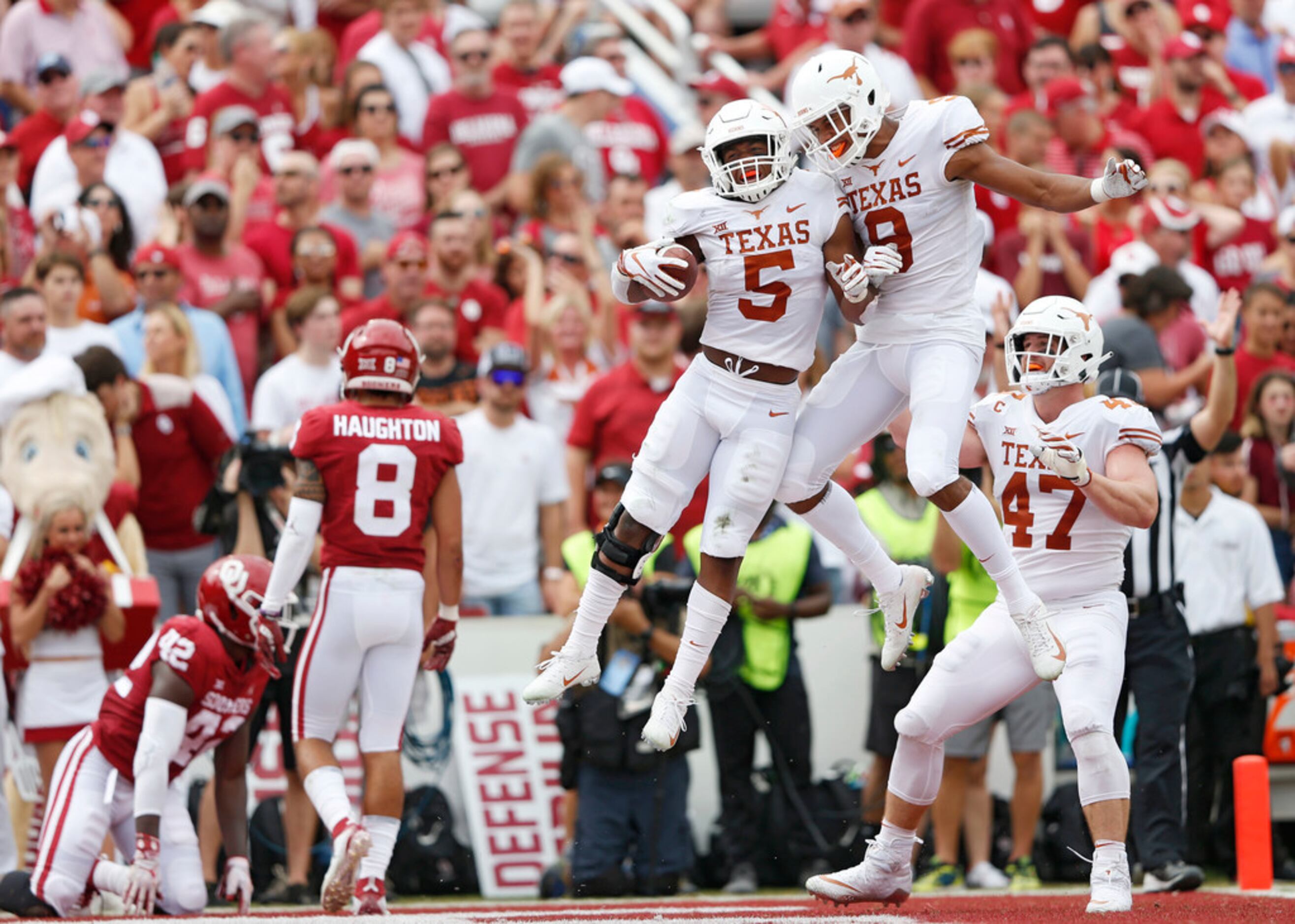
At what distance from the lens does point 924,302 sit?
23.7 feet

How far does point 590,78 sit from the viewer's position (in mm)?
13539

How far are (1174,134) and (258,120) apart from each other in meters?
6.54

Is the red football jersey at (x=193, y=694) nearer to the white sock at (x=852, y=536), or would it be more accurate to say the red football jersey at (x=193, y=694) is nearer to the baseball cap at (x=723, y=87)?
the white sock at (x=852, y=536)

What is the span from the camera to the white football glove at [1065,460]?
6844 millimetres

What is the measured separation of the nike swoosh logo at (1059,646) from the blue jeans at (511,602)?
399 cm

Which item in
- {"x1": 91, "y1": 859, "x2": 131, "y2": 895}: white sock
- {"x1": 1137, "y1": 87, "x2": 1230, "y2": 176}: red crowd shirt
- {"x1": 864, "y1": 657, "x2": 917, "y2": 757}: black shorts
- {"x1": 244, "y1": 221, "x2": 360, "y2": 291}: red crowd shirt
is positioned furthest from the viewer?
{"x1": 1137, "y1": 87, "x2": 1230, "y2": 176}: red crowd shirt

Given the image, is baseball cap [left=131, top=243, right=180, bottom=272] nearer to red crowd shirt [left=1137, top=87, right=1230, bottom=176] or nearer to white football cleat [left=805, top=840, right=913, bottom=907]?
white football cleat [left=805, top=840, right=913, bottom=907]

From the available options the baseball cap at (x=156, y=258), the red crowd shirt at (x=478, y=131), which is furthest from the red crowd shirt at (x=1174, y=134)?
the baseball cap at (x=156, y=258)

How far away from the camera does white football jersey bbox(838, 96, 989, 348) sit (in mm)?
7105

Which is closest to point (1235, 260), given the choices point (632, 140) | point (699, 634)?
point (632, 140)

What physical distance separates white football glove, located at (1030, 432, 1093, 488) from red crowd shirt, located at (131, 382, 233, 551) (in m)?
4.70

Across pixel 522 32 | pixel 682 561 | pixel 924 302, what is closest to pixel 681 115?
pixel 522 32

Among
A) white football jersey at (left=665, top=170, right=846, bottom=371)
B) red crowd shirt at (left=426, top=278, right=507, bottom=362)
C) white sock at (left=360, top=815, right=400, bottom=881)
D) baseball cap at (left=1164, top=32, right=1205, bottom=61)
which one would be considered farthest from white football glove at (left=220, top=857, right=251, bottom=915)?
baseball cap at (left=1164, top=32, right=1205, bottom=61)

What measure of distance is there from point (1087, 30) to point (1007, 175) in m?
10.1
